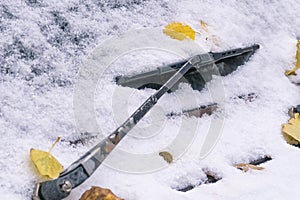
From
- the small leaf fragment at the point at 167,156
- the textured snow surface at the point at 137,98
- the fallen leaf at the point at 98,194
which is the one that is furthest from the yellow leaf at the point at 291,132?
the fallen leaf at the point at 98,194

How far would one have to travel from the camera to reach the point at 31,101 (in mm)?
1354

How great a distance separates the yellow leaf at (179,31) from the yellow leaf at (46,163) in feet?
1.99

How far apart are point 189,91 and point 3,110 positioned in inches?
21.5

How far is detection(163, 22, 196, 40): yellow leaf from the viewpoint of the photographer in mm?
1647

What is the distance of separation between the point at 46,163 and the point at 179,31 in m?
0.67

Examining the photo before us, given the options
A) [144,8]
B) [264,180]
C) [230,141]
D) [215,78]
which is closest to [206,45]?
[215,78]

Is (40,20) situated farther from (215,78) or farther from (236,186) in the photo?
(236,186)

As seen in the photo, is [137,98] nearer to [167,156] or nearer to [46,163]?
[167,156]

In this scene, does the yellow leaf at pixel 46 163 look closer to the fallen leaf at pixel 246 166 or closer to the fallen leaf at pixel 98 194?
the fallen leaf at pixel 98 194

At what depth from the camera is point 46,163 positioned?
1225mm

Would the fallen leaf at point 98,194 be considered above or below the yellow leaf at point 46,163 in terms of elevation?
below

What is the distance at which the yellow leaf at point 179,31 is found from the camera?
1.65 meters

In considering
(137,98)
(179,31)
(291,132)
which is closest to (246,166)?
(291,132)

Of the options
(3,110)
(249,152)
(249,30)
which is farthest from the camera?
(249,30)
